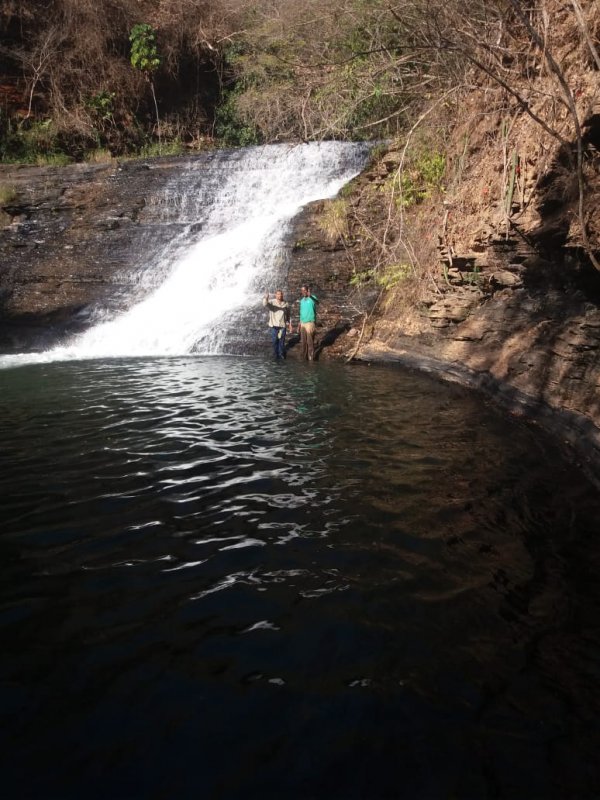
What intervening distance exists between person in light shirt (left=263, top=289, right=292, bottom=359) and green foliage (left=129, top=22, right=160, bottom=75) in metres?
17.3

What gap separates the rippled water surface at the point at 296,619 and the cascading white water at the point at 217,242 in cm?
894

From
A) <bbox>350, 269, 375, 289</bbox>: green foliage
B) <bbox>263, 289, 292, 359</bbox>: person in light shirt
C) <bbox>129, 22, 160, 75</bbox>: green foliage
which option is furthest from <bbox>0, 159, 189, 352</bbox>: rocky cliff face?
<bbox>129, 22, 160, 75</bbox>: green foliage

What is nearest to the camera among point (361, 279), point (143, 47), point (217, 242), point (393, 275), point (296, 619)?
point (296, 619)

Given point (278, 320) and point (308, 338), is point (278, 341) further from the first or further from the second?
point (308, 338)

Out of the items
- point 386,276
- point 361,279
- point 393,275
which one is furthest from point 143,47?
point 393,275

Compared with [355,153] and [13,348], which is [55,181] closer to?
[13,348]

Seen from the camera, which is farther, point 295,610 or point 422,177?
point 422,177

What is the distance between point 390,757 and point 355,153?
18200 mm

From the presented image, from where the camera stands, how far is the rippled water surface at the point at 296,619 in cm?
216

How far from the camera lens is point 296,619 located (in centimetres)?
301

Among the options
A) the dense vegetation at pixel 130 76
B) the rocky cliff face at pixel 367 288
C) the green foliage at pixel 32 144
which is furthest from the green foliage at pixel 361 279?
the green foliage at pixel 32 144

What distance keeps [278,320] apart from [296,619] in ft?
33.9

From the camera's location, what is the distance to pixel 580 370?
6.43 metres

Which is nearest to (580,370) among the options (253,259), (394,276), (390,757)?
(390,757)
